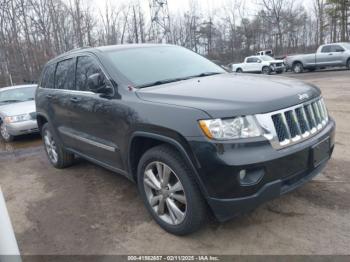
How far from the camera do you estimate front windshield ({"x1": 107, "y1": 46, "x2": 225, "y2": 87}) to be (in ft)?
12.2

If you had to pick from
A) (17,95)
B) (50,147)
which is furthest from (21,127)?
(50,147)

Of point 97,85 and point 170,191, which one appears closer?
point 170,191

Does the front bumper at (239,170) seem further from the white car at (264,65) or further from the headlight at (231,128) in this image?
the white car at (264,65)

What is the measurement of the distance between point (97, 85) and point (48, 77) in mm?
2317

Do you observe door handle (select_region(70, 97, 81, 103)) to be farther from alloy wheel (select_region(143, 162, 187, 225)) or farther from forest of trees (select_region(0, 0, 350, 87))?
forest of trees (select_region(0, 0, 350, 87))

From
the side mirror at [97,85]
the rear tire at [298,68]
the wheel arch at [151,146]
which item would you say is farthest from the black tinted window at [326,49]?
the wheel arch at [151,146]

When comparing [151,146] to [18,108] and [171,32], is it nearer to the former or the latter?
[18,108]

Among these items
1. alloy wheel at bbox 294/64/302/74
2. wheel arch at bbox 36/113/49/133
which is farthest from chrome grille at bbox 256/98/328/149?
alloy wheel at bbox 294/64/302/74

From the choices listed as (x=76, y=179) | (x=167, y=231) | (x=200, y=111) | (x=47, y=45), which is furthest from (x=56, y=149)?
(x=47, y=45)

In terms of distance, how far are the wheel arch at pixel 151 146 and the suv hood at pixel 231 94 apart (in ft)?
1.08

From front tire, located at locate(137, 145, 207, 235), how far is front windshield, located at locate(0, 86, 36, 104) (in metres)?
7.03

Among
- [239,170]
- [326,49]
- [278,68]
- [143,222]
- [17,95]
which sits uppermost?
[326,49]

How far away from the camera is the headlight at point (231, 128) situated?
8.66ft

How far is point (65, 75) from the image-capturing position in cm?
488
